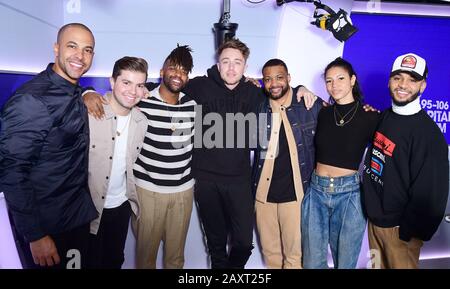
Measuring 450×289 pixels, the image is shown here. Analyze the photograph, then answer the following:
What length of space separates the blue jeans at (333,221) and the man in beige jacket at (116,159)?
1.16 m

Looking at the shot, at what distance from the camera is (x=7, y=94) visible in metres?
1.80

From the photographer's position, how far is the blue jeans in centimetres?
198

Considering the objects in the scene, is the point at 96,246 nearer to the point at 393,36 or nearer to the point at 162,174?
the point at 162,174

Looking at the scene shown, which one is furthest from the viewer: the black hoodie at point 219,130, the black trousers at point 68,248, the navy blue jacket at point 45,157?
the black hoodie at point 219,130

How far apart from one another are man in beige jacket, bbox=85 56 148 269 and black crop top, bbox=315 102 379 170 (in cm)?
118

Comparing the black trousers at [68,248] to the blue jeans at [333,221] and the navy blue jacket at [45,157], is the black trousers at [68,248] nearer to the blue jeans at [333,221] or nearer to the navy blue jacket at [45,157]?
the navy blue jacket at [45,157]

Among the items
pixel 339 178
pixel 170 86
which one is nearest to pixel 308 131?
pixel 339 178

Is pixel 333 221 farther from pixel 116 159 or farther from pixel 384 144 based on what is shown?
pixel 116 159

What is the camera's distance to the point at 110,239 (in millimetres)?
2000

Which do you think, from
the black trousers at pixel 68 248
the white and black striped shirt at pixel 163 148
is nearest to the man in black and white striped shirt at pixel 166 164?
the white and black striped shirt at pixel 163 148

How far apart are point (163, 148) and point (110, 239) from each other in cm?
67

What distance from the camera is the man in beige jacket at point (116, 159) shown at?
73.1 inches

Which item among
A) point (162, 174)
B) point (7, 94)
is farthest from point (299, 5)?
point (7, 94)

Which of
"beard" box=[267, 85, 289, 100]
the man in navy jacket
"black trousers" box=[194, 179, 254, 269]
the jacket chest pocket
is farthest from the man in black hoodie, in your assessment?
the man in navy jacket
